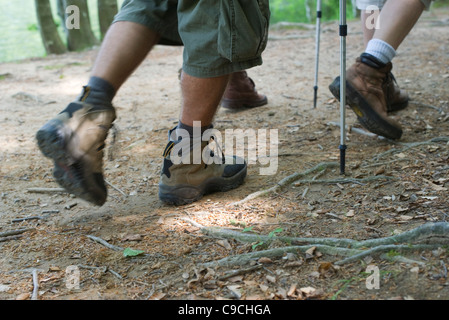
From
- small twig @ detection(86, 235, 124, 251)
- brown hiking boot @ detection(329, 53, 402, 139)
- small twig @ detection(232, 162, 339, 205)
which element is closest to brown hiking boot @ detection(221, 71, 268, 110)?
brown hiking boot @ detection(329, 53, 402, 139)

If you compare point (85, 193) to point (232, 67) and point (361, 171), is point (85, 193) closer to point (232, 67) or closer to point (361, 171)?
point (232, 67)

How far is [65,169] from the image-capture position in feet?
6.70

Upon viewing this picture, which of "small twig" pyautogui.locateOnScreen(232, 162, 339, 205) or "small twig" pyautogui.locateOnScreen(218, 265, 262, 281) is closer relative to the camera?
"small twig" pyautogui.locateOnScreen(218, 265, 262, 281)

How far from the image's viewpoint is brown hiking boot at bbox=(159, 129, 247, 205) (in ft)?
7.92

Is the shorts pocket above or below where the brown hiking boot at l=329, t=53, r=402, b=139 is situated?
above

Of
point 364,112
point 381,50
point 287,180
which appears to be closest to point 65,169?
point 287,180

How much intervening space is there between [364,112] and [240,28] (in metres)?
1.16

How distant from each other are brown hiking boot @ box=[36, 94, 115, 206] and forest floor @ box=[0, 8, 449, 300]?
256mm

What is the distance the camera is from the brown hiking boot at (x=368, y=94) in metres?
2.83

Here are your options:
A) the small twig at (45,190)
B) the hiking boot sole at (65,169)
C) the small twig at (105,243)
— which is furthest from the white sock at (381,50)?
the small twig at (45,190)

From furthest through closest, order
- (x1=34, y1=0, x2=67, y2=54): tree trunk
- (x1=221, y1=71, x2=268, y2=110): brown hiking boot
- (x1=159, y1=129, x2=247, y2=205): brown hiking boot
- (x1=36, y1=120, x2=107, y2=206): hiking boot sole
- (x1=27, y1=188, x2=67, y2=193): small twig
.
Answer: (x1=34, y1=0, x2=67, y2=54): tree trunk → (x1=221, y1=71, x2=268, y2=110): brown hiking boot → (x1=27, y1=188, x2=67, y2=193): small twig → (x1=159, y1=129, x2=247, y2=205): brown hiking boot → (x1=36, y1=120, x2=107, y2=206): hiking boot sole

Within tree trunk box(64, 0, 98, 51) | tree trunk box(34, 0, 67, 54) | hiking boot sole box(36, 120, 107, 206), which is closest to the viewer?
hiking boot sole box(36, 120, 107, 206)

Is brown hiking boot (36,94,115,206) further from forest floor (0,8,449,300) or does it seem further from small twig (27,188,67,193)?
small twig (27,188,67,193)

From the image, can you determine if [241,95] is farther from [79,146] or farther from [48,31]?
[48,31]
